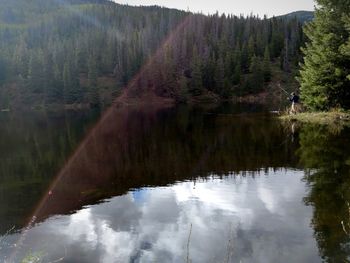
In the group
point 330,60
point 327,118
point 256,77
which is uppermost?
point 330,60

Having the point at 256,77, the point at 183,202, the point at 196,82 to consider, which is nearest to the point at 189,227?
the point at 183,202

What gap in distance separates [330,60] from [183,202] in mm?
27067

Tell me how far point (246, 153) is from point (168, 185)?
8.02 m

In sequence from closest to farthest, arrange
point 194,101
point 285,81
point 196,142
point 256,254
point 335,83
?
point 256,254
point 196,142
point 335,83
point 194,101
point 285,81

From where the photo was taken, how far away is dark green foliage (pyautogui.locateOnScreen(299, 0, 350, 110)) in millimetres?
37375

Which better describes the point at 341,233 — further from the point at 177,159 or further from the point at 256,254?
the point at 177,159

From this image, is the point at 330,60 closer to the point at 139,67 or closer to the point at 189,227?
the point at 189,227

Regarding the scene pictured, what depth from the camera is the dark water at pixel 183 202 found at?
445 inches

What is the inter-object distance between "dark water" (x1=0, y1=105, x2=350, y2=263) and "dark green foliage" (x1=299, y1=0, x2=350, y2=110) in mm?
10293

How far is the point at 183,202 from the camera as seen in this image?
15.9 meters

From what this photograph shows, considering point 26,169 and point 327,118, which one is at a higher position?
point 327,118

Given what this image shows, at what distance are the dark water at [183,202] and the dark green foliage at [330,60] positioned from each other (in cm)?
1029

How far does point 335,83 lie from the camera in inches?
1486

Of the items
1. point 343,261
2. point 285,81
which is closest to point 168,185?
point 343,261
